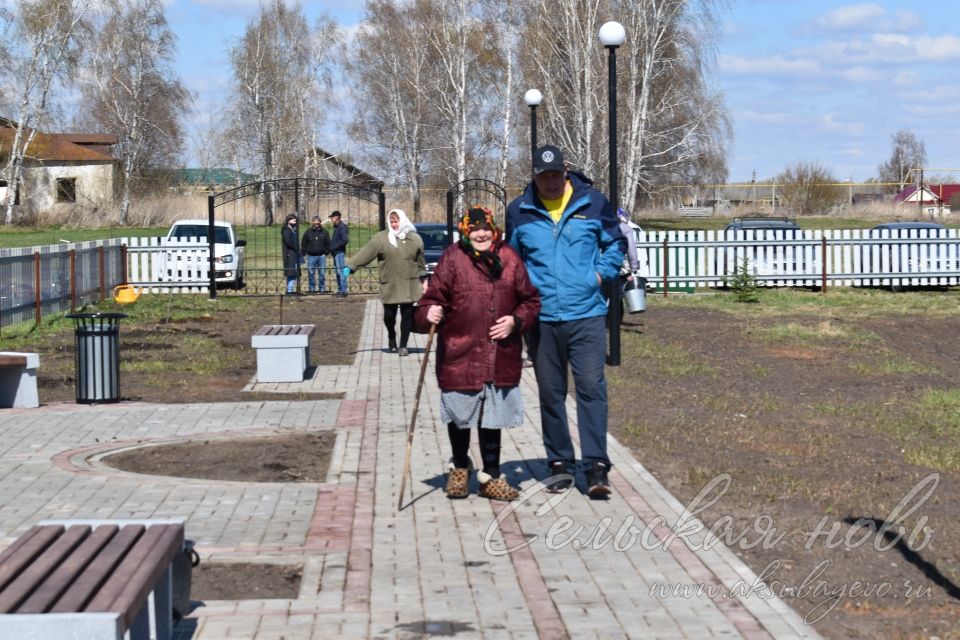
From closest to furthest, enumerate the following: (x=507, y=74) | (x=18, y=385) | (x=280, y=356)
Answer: (x=18, y=385) < (x=280, y=356) < (x=507, y=74)

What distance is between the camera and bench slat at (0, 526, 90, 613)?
434cm

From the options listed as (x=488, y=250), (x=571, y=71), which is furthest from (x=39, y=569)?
(x=571, y=71)

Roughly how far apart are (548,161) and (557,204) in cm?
29

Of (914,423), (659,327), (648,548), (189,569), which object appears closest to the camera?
(189,569)

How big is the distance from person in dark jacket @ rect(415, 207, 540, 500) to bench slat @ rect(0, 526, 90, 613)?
278cm

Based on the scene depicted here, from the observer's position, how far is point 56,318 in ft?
69.5

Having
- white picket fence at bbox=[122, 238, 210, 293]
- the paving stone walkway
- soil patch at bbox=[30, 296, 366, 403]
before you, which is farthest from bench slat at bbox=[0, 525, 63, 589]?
white picket fence at bbox=[122, 238, 210, 293]

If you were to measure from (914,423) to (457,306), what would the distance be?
4899 millimetres

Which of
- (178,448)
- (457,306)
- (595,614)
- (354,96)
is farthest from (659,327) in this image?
(354,96)

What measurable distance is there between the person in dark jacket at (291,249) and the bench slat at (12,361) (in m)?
16.9

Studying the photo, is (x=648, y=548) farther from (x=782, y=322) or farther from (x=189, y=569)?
(x=782, y=322)

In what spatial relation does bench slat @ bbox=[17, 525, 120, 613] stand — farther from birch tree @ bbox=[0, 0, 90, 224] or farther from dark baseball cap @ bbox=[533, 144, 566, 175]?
birch tree @ bbox=[0, 0, 90, 224]

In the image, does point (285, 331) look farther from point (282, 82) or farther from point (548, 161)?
point (282, 82)

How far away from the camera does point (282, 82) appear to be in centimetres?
6681
